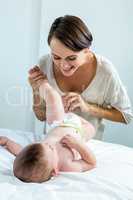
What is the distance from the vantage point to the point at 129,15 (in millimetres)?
2273

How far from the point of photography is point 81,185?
1.28 meters

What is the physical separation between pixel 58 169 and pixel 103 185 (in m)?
0.19

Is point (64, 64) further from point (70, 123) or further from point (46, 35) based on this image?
point (46, 35)

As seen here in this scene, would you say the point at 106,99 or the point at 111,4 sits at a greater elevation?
the point at 111,4

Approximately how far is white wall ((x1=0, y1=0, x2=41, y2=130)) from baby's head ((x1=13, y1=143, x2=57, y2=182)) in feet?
3.76

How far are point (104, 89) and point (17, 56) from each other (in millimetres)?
795

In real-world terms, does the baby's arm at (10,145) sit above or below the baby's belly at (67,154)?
below

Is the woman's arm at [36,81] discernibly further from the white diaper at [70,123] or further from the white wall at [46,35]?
the white wall at [46,35]

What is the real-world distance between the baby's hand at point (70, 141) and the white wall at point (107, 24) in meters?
0.97

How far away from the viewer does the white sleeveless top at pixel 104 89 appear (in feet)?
5.88

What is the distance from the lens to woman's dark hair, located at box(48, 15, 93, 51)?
1.57 meters

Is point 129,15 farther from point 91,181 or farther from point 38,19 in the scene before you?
point 91,181

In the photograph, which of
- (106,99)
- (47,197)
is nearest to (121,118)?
(106,99)

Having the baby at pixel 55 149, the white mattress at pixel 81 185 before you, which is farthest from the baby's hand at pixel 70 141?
the white mattress at pixel 81 185
